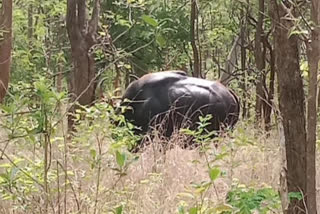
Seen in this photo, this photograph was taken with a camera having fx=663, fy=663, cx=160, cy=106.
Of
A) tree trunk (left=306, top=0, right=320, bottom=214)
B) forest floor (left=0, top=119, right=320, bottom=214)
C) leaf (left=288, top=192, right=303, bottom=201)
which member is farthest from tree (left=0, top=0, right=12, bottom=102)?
tree trunk (left=306, top=0, right=320, bottom=214)

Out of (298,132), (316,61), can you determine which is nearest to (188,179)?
(298,132)

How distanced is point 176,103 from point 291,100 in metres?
3.83

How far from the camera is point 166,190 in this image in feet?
12.0

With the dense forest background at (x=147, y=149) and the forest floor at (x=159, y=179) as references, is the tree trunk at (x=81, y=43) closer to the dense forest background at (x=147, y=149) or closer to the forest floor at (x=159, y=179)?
the dense forest background at (x=147, y=149)

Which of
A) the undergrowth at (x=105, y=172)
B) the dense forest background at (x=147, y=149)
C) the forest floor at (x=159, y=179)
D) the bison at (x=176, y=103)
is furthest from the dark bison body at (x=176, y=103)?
the forest floor at (x=159, y=179)

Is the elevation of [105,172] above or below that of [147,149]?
above

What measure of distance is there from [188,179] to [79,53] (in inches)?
107

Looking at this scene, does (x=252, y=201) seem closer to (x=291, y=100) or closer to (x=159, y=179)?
(x=291, y=100)

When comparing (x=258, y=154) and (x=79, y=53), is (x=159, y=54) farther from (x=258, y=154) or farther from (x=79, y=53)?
(x=258, y=154)

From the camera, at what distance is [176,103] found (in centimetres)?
613

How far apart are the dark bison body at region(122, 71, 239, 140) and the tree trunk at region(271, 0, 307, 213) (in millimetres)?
3436

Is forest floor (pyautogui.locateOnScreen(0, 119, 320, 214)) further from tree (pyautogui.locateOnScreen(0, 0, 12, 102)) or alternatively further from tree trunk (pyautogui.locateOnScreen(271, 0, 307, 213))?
tree (pyautogui.locateOnScreen(0, 0, 12, 102))

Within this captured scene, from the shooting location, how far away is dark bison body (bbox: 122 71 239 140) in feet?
19.6

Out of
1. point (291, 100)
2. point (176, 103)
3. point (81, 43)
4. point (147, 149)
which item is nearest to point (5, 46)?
point (81, 43)
